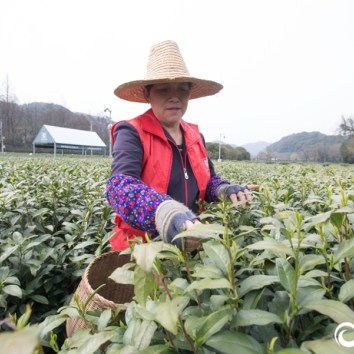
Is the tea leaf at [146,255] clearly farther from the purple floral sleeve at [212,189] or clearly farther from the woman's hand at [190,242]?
the purple floral sleeve at [212,189]

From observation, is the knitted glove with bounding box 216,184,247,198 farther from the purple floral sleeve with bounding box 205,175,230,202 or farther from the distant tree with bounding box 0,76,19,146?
the distant tree with bounding box 0,76,19,146

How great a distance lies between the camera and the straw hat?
183 centimetres

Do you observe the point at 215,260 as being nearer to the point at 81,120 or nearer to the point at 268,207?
the point at 268,207

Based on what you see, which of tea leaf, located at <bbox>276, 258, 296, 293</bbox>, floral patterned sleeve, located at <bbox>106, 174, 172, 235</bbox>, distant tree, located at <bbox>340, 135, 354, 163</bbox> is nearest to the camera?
tea leaf, located at <bbox>276, 258, 296, 293</bbox>

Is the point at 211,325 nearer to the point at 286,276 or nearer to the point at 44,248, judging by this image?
the point at 286,276

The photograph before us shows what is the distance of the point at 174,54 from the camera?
6.42ft

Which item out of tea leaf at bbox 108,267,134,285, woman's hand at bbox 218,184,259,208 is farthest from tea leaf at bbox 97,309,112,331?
woman's hand at bbox 218,184,259,208

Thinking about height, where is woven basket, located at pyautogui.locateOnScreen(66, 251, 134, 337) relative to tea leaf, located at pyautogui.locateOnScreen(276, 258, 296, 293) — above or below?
below

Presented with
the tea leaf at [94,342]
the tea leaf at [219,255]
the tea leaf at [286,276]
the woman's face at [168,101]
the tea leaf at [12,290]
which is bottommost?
the tea leaf at [12,290]

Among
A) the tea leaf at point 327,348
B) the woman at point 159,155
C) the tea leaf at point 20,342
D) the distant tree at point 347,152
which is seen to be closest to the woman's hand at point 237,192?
the woman at point 159,155

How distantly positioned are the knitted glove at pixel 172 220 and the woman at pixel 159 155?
19 cm

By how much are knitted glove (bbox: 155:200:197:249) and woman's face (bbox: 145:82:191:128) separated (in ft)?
2.63

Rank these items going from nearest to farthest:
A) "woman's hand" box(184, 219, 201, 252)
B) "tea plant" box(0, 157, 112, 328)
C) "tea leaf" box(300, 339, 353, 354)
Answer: "tea leaf" box(300, 339, 353, 354)
"woman's hand" box(184, 219, 201, 252)
"tea plant" box(0, 157, 112, 328)

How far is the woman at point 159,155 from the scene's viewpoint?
5.04ft
